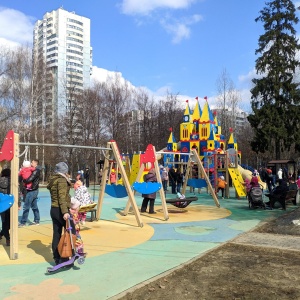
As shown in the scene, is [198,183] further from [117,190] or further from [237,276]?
[237,276]

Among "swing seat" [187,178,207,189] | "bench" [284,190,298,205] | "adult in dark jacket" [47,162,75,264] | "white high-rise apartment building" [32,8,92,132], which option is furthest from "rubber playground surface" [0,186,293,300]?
"white high-rise apartment building" [32,8,92,132]

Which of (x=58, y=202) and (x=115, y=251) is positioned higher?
(x=58, y=202)

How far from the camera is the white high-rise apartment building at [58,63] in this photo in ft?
110

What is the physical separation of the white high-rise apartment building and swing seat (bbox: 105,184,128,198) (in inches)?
940

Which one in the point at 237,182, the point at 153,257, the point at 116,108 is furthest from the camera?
the point at 116,108

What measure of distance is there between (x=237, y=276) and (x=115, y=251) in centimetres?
251

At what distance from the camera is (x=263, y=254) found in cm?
650

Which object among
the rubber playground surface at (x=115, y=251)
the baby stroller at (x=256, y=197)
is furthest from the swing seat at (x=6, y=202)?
the baby stroller at (x=256, y=197)

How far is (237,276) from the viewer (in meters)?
5.19

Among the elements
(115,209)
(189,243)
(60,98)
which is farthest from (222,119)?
(189,243)

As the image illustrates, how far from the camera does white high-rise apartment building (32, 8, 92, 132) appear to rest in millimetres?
33438

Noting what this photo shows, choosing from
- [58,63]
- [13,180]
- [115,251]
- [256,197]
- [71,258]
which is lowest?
[115,251]

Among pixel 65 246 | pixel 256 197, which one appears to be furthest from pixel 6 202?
pixel 256 197

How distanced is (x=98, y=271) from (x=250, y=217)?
7.01m
